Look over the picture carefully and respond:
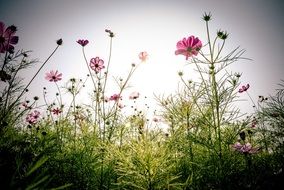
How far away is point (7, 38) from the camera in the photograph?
2670mm

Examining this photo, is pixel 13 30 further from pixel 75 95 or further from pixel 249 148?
pixel 249 148

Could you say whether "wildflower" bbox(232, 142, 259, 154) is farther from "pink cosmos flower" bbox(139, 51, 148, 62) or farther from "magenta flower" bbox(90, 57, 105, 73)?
"magenta flower" bbox(90, 57, 105, 73)

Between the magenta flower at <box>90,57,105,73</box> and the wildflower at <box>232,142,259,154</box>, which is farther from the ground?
the magenta flower at <box>90,57,105,73</box>

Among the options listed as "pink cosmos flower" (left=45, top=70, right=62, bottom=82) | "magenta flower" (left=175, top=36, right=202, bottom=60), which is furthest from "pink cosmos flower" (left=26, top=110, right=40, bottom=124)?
→ "magenta flower" (left=175, top=36, right=202, bottom=60)

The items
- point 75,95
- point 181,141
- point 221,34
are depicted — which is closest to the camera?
point 221,34

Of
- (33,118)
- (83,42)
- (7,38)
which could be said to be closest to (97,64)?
(83,42)

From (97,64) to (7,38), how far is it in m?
1.55

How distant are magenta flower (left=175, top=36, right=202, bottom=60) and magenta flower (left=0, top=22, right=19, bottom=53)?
1943 mm

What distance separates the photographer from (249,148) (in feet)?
10.5

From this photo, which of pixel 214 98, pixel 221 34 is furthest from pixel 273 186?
pixel 221 34

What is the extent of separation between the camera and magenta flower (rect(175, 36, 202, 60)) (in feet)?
9.09

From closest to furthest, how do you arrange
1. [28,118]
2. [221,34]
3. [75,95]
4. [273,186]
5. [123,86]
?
[273,186]
[221,34]
[123,86]
[75,95]
[28,118]

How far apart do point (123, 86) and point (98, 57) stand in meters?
0.80

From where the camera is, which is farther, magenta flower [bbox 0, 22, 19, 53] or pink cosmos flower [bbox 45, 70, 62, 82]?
pink cosmos flower [bbox 45, 70, 62, 82]
